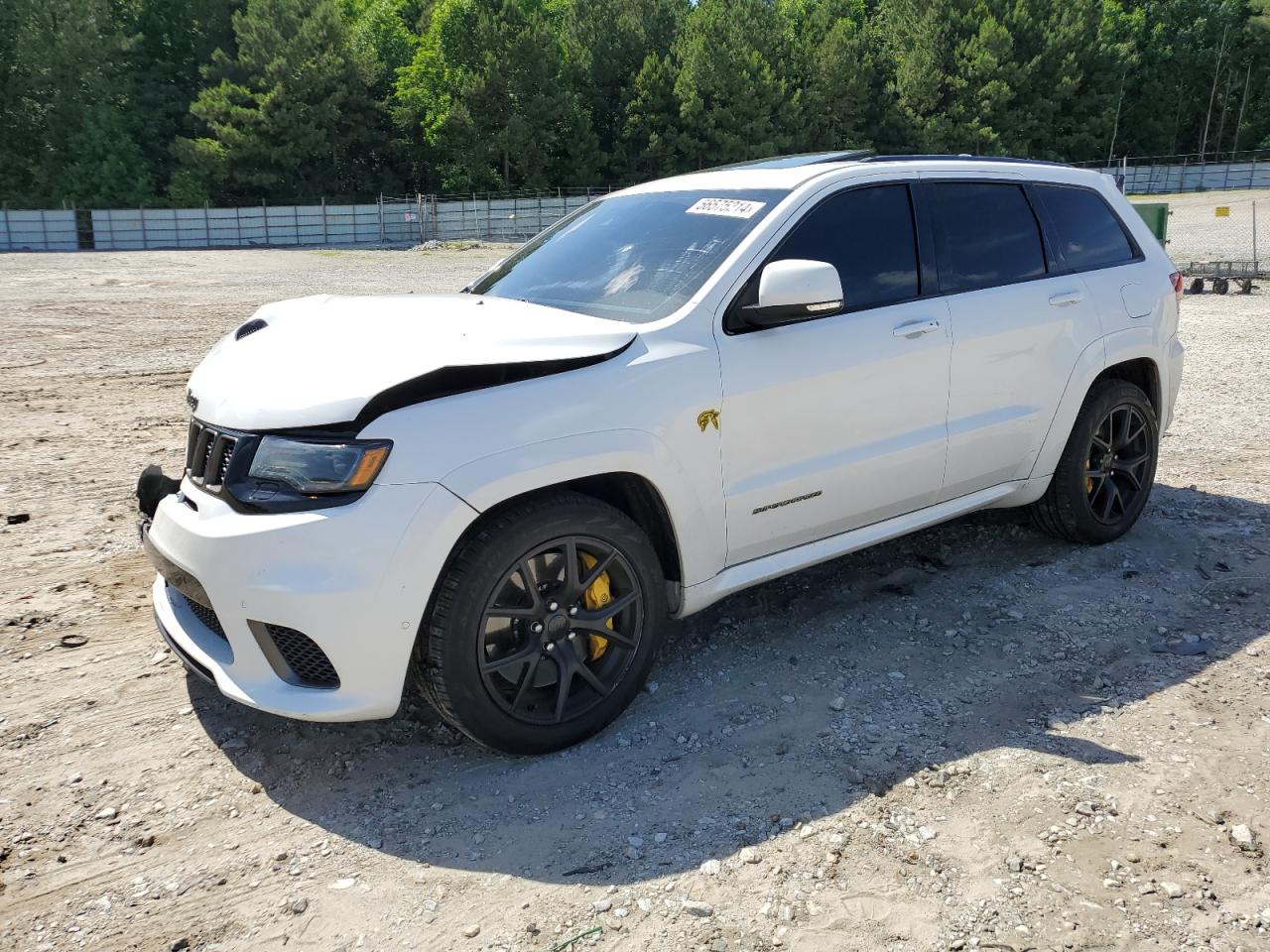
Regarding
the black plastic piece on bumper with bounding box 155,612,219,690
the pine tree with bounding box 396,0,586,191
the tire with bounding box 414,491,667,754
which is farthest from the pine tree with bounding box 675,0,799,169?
the black plastic piece on bumper with bounding box 155,612,219,690

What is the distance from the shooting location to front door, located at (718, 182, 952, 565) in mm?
3775

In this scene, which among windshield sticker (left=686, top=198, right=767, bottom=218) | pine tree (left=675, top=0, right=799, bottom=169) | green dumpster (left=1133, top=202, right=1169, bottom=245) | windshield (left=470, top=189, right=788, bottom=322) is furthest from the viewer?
pine tree (left=675, top=0, right=799, bottom=169)

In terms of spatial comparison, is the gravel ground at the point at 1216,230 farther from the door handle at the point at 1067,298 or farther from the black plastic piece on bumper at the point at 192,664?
the black plastic piece on bumper at the point at 192,664

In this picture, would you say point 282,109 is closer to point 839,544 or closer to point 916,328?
point 916,328

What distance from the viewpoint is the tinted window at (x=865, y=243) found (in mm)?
4074

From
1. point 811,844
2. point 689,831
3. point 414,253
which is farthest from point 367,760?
point 414,253

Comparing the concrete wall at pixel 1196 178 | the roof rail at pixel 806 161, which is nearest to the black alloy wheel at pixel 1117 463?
the roof rail at pixel 806 161

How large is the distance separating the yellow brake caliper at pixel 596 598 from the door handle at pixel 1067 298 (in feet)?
8.80

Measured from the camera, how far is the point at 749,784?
11.0 ft

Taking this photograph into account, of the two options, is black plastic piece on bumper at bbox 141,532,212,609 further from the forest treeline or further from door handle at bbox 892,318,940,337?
the forest treeline

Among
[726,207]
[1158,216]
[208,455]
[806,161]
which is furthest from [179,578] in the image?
[1158,216]

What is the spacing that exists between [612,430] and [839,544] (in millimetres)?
1277

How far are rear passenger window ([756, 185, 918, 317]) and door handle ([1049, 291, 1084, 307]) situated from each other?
2.95 ft

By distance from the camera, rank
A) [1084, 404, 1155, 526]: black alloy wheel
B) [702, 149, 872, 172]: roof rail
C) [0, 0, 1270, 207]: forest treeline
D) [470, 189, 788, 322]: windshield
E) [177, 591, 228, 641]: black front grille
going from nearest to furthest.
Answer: [177, 591, 228, 641]: black front grille
[470, 189, 788, 322]: windshield
[702, 149, 872, 172]: roof rail
[1084, 404, 1155, 526]: black alloy wheel
[0, 0, 1270, 207]: forest treeline
